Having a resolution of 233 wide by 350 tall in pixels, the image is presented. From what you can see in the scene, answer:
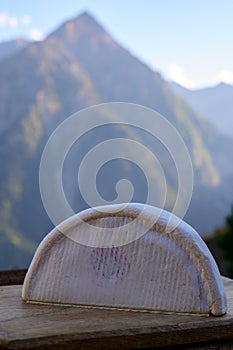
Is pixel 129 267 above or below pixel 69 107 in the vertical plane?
above

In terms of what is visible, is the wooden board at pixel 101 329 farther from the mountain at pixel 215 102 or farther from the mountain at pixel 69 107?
the mountain at pixel 215 102

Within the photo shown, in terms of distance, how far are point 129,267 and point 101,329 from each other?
165 mm

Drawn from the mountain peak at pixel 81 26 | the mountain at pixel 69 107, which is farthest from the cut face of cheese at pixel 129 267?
the mountain peak at pixel 81 26

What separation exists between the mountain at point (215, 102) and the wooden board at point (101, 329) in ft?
10.8

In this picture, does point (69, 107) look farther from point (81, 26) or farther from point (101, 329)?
point (101, 329)

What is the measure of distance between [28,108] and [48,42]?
0.66 m

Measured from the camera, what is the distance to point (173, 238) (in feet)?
2.79

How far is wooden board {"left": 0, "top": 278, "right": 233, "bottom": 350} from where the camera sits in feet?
2.18

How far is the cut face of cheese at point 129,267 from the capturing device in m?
0.82

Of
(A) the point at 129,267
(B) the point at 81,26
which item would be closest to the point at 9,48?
(B) the point at 81,26

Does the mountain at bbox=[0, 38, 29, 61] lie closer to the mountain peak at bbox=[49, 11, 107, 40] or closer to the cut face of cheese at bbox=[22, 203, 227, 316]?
the mountain peak at bbox=[49, 11, 107, 40]

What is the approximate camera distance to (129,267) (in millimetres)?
850

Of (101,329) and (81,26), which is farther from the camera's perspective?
(81,26)

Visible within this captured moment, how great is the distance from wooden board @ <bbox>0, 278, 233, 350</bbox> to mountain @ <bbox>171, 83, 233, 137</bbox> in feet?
10.8
